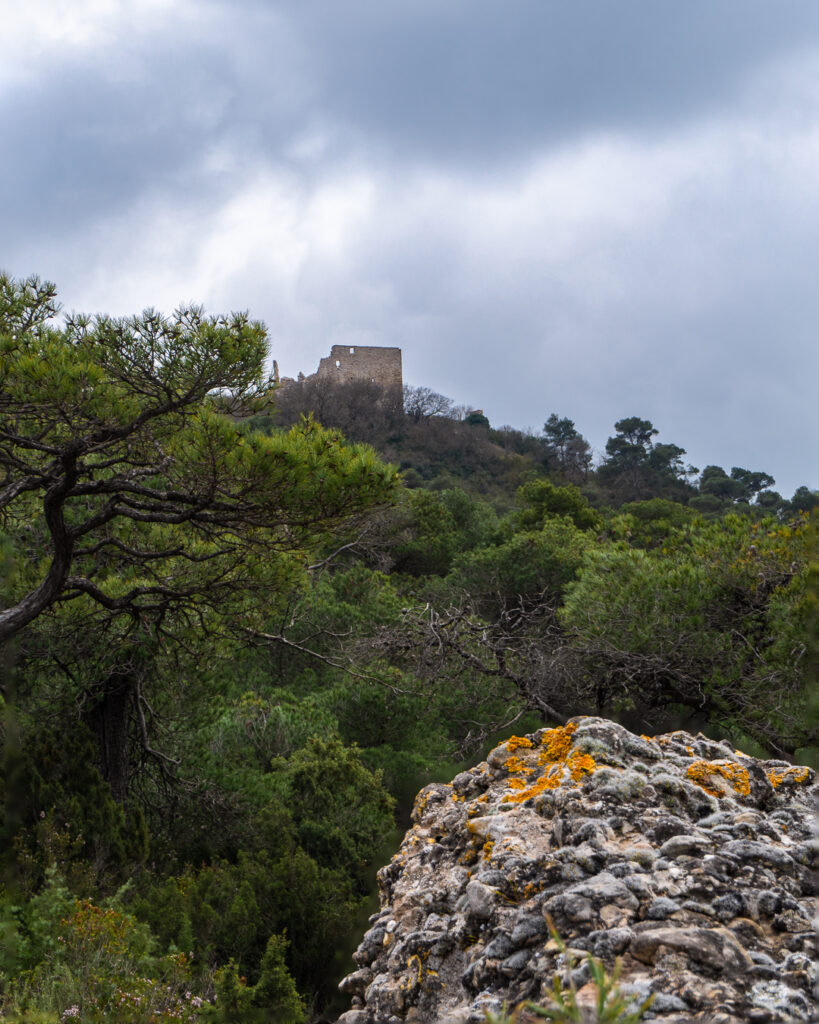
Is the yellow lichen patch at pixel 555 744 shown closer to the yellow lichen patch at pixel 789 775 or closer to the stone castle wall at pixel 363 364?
the yellow lichen patch at pixel 789 775

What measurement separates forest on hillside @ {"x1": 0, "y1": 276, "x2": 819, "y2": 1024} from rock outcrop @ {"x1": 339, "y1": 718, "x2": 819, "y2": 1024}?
159 cm

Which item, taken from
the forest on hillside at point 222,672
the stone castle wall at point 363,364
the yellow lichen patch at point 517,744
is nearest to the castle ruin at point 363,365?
the stone castle wall at point 363,364

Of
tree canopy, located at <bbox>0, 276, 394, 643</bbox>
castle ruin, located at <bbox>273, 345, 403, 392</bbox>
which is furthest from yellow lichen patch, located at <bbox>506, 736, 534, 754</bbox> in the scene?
castle ruin, located at <bbox>273, 345, 403, 392</bbox>

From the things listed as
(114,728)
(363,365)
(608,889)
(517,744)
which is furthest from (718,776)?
(363,365)

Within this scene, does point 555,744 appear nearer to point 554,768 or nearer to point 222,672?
point 554,768

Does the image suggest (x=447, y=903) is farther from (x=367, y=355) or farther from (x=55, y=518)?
(x=367, y=355)

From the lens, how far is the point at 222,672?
9.47 m

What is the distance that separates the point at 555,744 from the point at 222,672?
7043 mm

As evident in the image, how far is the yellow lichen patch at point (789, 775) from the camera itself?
285cm

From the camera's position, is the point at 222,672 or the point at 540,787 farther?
the point at 222,672

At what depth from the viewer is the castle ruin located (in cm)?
5566

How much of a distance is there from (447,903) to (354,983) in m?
0.41

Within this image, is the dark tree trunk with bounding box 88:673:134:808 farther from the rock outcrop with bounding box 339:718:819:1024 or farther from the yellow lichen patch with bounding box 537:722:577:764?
the yellow lichen patch with bounding box 537:722:577:764

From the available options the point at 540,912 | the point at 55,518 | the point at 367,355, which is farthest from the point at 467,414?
the point at 540,912
